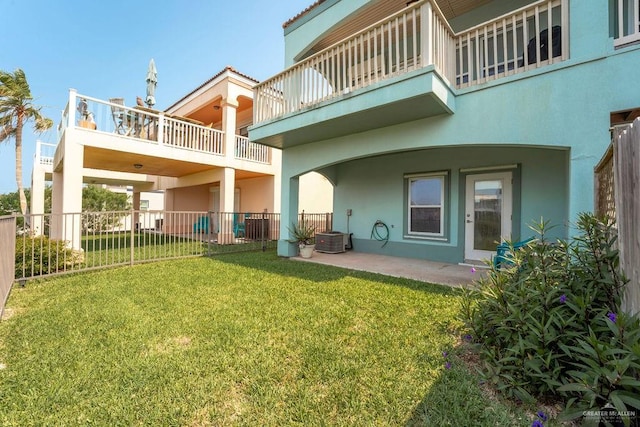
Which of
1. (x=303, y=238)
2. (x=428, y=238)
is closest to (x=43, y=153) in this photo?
(x=303, y=238)

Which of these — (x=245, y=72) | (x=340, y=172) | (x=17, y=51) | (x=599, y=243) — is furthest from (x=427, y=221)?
(x=17, y=51)

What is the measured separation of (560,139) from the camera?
151 inches

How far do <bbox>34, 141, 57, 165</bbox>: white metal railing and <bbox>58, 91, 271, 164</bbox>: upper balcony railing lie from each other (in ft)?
19.6

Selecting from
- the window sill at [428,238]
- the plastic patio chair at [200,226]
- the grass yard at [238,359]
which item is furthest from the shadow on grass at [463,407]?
the plastic patio chair at [200,226]

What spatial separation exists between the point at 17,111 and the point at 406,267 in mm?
16919

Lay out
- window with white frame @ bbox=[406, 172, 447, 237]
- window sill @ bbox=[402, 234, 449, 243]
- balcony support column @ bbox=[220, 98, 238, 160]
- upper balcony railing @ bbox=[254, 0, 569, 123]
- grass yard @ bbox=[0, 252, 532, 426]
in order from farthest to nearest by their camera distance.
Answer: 1. balcony support column @ bbox=[220, 98, 238, 160]
2. window with white frame @ bbox=[406, 172, 447, 237]
3. window sill @ bbox=[402, 234, 449, 243]
4. upper balcony railing @ bbox=[254, 0, 569, 123]
5. grass yard @ bbox=[0, 252, 532, 426]

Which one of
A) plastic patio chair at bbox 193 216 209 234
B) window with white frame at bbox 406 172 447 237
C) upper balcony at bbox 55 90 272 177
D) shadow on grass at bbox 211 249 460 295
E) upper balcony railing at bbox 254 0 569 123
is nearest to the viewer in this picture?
upper balcony railing at bbox 254 0 569 123

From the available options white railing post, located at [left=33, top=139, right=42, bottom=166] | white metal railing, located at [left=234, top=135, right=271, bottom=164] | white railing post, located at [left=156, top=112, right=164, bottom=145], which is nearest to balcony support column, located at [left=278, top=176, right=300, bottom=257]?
white metal railing, located at [left=234, top=135, right=271, bottom=164]

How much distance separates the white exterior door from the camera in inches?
247

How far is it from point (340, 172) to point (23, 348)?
8.26 m

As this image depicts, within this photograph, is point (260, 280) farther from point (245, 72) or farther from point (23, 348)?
point (245, 72)

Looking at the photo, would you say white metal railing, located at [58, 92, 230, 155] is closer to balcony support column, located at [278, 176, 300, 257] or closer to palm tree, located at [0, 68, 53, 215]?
palm tree, located at [0, 68, 53, 215]

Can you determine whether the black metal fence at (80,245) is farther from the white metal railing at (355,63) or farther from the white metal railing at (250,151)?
the white metal railing at (355,63)

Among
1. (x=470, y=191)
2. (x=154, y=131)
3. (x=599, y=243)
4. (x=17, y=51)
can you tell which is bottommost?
(x=599, y=243)
